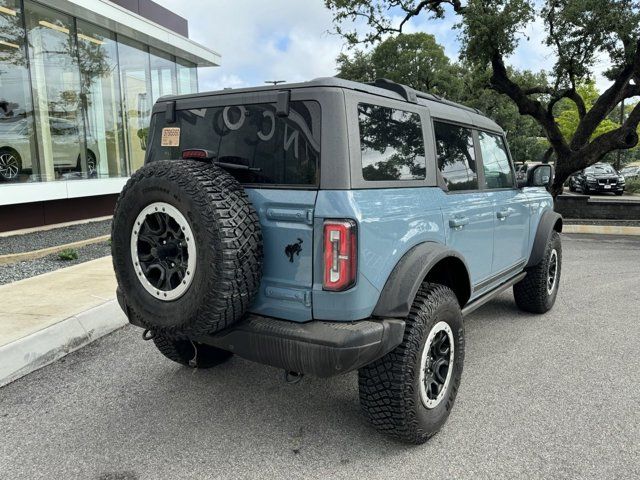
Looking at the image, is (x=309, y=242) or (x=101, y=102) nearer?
(x=309, y=242)

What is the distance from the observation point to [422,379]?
2.66 metres

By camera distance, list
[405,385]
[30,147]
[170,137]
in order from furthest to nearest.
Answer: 1. [30,147]
2. [170,137]
3. [405,385]

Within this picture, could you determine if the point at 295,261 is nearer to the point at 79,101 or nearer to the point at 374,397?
the point at 374,397

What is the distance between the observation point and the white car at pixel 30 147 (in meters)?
9.76

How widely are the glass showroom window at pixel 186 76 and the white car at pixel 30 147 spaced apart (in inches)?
175

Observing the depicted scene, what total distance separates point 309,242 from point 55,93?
1111 cm

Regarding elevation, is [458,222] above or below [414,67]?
below

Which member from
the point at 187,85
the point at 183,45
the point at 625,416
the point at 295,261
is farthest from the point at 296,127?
the point at 187,85

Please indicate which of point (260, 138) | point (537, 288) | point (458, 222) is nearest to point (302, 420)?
point (458, 222)

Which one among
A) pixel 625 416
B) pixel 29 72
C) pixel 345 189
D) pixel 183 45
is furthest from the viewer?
pixel 183 45

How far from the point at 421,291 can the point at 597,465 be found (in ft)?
4.07

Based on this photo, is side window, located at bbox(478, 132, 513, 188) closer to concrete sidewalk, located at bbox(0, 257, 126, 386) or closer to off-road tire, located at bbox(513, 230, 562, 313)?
off-road tire, located at bbox(513, 230, 562, 313)

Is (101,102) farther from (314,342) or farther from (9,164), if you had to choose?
(314,342)

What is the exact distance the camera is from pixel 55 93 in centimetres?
1108
